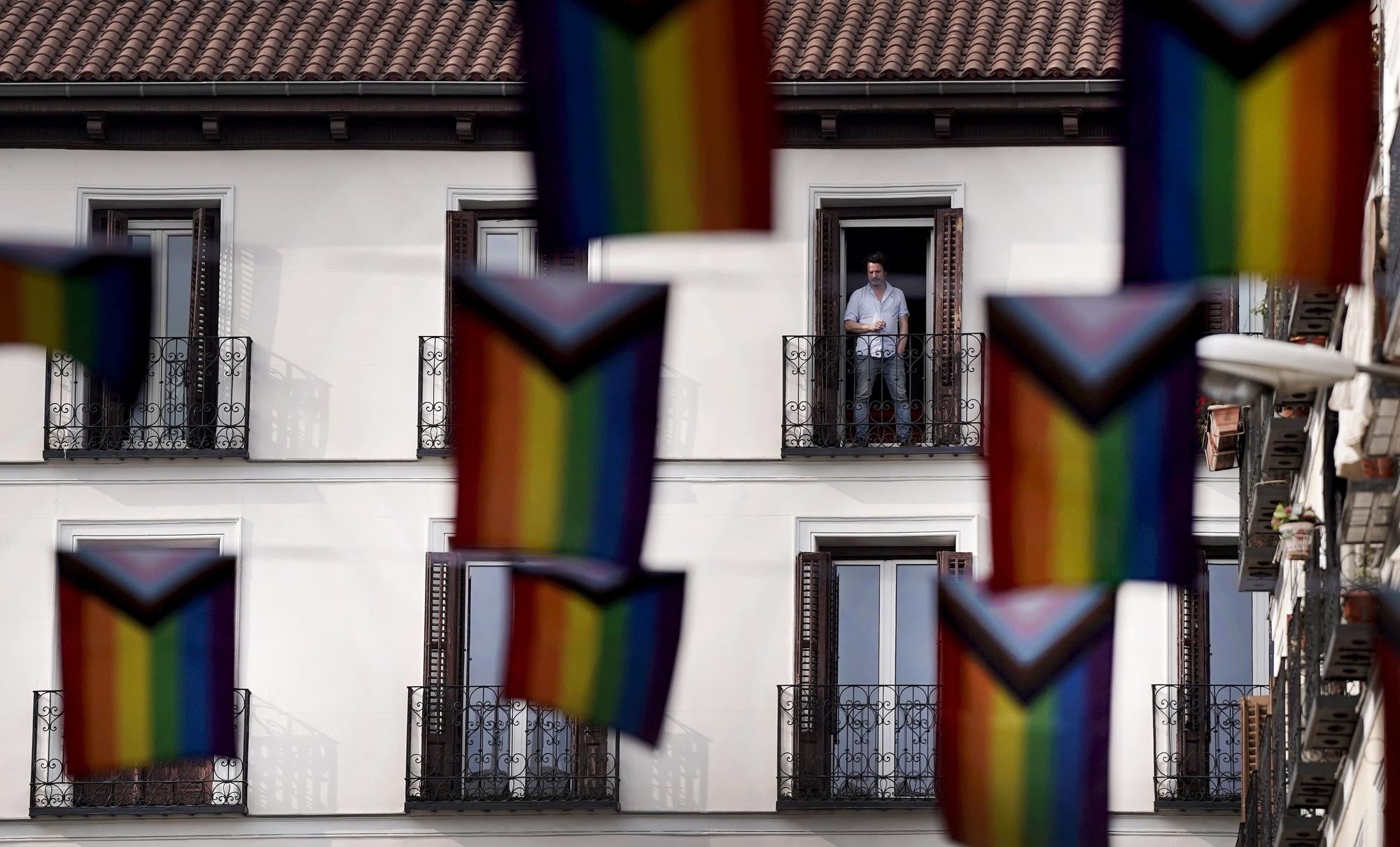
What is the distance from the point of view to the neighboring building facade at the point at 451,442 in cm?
2780

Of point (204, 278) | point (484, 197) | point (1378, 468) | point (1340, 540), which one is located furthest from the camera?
point (484, 197)

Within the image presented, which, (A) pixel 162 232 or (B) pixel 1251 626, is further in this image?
(A) pixel 162 232

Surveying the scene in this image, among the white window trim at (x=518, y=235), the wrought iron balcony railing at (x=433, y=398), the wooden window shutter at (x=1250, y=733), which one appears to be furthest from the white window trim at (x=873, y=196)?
the wooden window shutter at (x=1250, y=733)

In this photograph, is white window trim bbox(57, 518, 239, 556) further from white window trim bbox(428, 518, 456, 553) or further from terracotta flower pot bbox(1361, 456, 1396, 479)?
terracotta flower pot bbox(1361, 456, 1396, 479)

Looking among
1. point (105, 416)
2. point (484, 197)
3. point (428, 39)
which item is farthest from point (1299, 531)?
point (105, 416)

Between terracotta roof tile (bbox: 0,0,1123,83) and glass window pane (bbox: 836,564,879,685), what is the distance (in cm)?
454

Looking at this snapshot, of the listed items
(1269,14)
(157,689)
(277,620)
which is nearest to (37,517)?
(277,620)

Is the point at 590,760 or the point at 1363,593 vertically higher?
the point at 1363,593

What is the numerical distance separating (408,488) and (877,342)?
4441 millimetres

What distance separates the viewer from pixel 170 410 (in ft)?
93.2

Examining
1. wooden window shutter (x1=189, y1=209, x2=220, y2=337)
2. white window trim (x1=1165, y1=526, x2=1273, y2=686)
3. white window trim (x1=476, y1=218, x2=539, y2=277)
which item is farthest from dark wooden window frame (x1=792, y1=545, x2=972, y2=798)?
wooden window shutter (x1=189, y1=209, x2=220, y2=337)

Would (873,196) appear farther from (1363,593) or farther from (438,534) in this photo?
(1363,593)

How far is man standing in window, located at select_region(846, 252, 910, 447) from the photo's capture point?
28.0 metres

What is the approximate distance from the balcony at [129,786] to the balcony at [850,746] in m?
4.87
